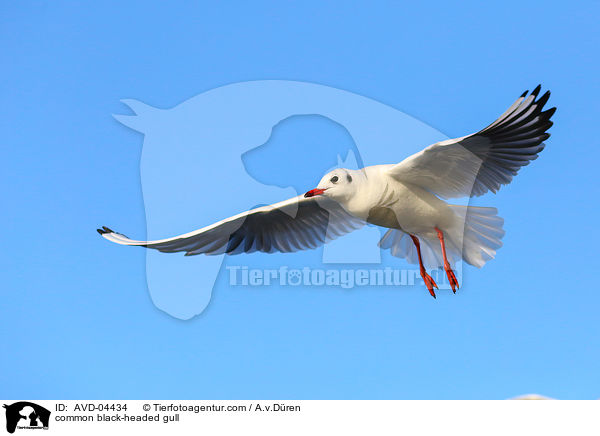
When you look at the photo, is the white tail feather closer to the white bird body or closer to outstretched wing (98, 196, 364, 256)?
the white bird body

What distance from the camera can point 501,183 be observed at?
181 inches

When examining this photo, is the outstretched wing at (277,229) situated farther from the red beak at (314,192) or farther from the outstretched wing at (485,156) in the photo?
the outstretched wing at (485,156)

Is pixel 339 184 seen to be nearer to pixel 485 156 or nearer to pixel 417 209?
pixel 417 209

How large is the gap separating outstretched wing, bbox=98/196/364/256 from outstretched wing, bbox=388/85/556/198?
907 mm

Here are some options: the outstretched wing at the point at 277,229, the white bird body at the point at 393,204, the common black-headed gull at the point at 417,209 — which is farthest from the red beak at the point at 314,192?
the outstretched wing at the point at 277,229

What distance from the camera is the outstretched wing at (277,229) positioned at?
16.8 ft

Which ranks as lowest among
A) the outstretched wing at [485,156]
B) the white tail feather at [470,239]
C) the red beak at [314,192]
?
the white tail feather at [470,239]

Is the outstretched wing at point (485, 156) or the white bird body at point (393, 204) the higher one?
the outstretched wing at point (485, 156)

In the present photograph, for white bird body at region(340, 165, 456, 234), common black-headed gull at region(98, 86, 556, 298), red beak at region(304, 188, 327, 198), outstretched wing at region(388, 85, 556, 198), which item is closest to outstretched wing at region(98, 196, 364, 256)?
common black-headed gull at region(98, 86, 556, 298)

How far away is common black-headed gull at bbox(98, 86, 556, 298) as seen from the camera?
4.32m

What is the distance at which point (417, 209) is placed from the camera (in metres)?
4.71
